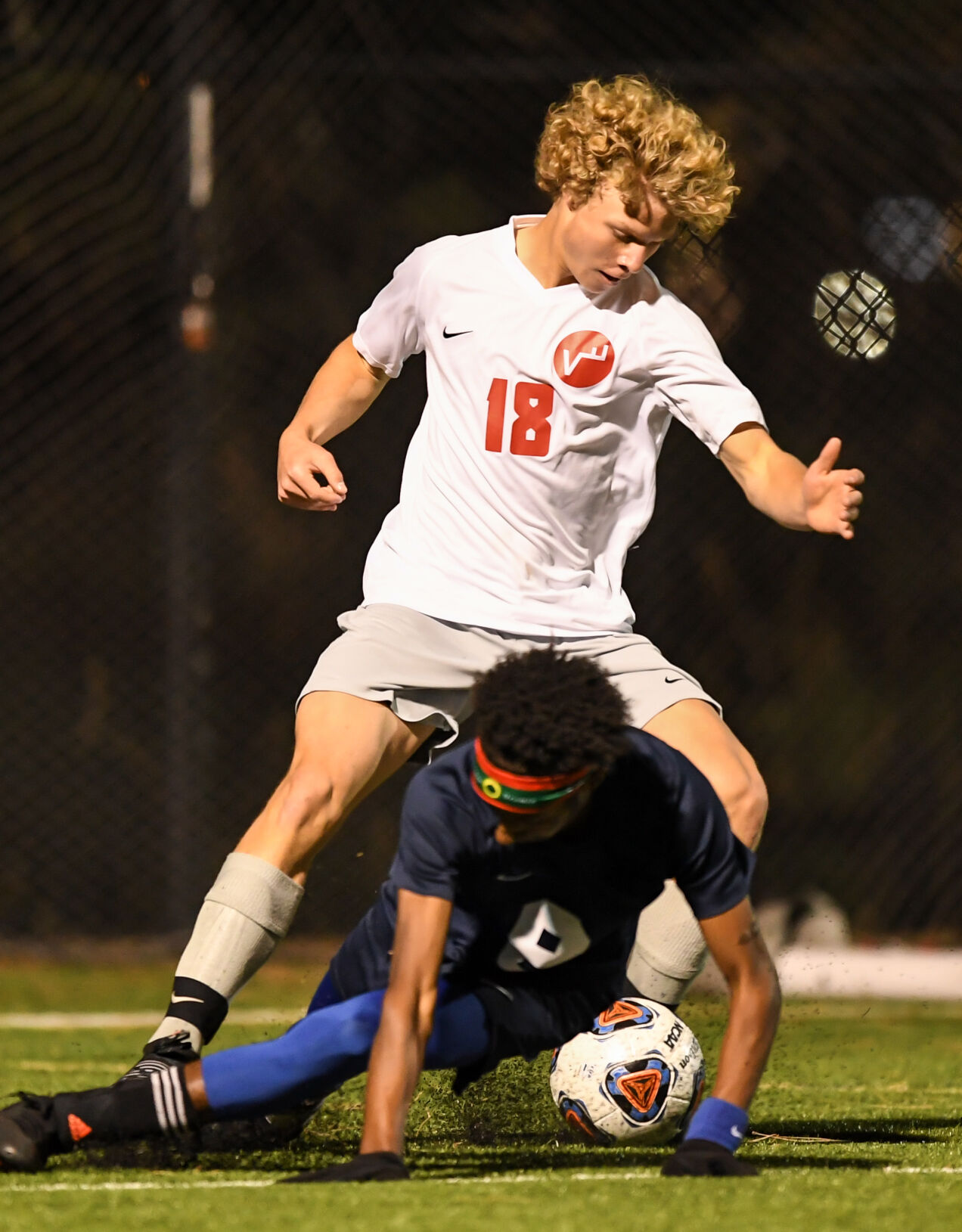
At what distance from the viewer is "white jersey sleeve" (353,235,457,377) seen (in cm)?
381

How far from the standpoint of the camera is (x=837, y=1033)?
21.4ft

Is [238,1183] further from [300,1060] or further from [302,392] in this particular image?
[302,392]

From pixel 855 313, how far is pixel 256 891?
16.0 ft

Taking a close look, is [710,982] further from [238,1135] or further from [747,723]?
[238,1135]

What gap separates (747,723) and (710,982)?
1.67 meters

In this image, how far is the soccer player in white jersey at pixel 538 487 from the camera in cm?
339

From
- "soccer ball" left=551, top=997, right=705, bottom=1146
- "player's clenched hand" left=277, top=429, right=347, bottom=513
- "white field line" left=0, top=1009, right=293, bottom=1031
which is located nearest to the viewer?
"player's clenched hand" left=277, top=429, right=347, bottom=513

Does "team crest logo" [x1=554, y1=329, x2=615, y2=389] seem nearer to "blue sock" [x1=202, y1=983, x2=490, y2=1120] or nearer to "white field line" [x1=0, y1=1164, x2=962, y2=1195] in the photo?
"blue sock" [x1=202, y1=983, x2=490, y2=1120]

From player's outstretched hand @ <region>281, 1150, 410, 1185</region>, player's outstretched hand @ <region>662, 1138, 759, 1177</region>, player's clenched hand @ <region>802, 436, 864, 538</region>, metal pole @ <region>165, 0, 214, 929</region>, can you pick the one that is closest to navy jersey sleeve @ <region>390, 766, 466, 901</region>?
player's outstretched hand @ <region>281, 1150, 410, 1185</region>

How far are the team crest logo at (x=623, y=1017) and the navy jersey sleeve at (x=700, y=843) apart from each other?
885mm

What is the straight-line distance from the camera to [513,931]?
306cm

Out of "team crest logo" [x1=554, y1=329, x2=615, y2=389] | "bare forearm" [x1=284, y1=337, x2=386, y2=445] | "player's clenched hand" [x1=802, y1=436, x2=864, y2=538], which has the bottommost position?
"bare forearm" [x1=284, y1=337, x2=386, y2=445]

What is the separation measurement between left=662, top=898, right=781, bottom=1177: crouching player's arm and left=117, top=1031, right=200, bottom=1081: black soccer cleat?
84 centimetres

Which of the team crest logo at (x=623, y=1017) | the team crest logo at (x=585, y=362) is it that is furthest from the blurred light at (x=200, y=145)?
the team crest logo at (x=623, y=1017)
